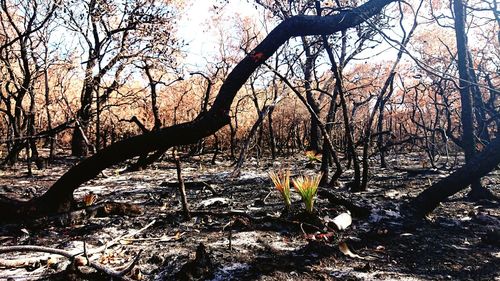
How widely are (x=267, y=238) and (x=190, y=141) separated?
1131 millimetres

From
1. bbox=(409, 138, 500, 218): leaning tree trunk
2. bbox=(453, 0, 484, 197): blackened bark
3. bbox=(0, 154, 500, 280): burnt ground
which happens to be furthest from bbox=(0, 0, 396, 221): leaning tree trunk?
bbox=(453, 0, 484, 197): blackened bark

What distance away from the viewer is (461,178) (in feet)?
12.7

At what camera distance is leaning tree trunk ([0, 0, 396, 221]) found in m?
3.06

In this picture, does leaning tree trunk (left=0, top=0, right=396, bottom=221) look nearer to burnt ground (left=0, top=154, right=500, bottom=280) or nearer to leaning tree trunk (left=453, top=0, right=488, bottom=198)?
burnt ground (left=0, top=154, right=500, bottom=280)

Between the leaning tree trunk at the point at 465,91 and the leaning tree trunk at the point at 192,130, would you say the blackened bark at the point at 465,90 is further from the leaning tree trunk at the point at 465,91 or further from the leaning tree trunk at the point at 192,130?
the leaning tree trunk at the point at 192,130

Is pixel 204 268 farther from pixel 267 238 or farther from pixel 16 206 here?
pixel 16 206

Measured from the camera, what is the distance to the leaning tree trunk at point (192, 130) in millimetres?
3062

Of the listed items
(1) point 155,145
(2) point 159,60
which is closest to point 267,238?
(1) point 155,145

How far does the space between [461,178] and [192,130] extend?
2874 mm

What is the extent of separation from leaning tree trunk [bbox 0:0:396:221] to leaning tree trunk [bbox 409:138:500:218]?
1.88 metres

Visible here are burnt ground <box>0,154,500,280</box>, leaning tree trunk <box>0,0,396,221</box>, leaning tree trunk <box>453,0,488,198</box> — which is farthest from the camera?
leaning tree trunk <box>453,0,488,198</box>

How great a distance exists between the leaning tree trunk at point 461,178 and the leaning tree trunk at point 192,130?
1.88 meters

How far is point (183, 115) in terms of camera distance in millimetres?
21391

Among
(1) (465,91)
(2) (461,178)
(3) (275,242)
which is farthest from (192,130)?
(1) (465,91)
